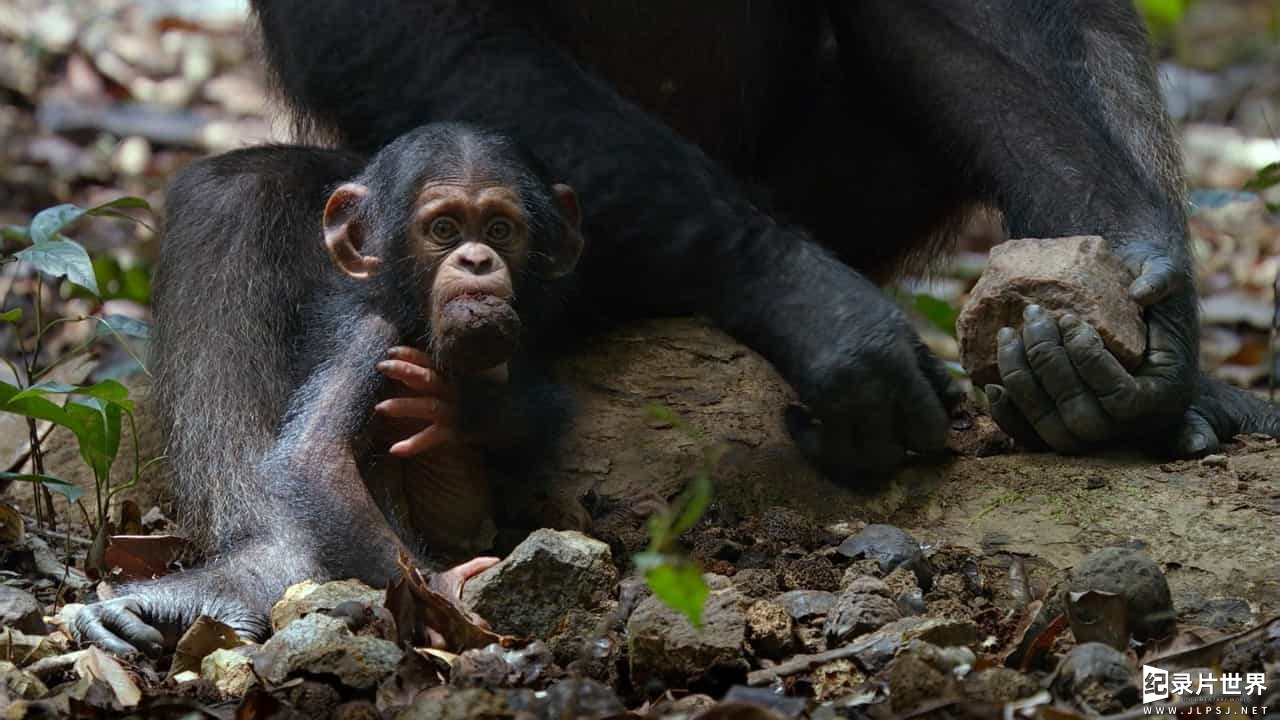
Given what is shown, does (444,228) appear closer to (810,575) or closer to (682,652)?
(810,575)

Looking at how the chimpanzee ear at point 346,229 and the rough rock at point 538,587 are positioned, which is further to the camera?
the chimpanzee ear at point 346,229

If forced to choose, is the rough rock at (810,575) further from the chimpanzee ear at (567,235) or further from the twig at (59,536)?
the twig at (59,536)

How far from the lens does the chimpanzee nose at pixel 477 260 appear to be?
3.39 m

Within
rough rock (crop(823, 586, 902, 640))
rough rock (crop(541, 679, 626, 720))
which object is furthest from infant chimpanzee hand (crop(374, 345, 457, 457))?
rough rock (crop(541, 679, 626, 720))

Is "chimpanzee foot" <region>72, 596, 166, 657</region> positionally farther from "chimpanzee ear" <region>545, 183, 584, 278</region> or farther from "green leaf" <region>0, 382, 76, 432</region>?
"chimpanzee ear" <region>545, 183, 584, 278</region>

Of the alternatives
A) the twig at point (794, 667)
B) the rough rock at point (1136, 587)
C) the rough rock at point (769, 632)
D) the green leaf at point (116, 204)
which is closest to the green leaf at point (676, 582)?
the twig at point (794, 667)

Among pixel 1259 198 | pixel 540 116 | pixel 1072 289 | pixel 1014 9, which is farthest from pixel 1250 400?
pixel 1259 198

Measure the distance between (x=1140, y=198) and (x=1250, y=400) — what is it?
0.63 meters

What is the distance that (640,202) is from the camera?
3.81 meters

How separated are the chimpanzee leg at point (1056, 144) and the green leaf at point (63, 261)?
2040 mm

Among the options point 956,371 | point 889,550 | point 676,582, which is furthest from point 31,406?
point 956,371

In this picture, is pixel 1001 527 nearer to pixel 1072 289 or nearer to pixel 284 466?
pixel 1072 289

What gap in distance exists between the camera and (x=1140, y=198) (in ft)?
13.2

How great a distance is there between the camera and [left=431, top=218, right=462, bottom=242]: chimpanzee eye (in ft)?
11.5
